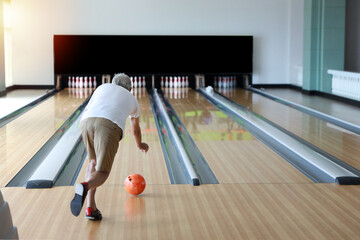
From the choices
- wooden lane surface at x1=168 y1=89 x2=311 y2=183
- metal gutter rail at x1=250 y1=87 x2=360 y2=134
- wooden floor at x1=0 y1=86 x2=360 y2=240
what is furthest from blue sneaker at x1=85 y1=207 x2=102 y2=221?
metal gutter rail at x1=250 y1=87 x2=360 y2=134

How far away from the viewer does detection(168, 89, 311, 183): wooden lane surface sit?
4.64m

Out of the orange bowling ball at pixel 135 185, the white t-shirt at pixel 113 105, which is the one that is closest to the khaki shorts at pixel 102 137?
the white t-shirt at pixel 113 105

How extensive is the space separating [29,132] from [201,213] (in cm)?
388

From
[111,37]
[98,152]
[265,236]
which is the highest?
[111,37]

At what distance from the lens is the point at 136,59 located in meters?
12.8

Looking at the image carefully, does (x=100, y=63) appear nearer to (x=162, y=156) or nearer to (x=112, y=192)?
(x=162, y=156)

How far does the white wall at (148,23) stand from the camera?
12.7m

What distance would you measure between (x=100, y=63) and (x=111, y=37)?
694mm

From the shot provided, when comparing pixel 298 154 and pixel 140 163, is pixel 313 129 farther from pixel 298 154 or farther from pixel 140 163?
pixel 140 163

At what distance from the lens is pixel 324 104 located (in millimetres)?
9844

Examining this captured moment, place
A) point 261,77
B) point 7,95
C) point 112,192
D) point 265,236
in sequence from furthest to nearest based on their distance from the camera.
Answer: point 261,77, point 7,95, point 112,192, point 265,236

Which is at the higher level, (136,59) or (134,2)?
(134,2)

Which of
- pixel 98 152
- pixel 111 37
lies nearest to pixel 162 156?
pixel 98 152

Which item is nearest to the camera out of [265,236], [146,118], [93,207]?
[265,236]
